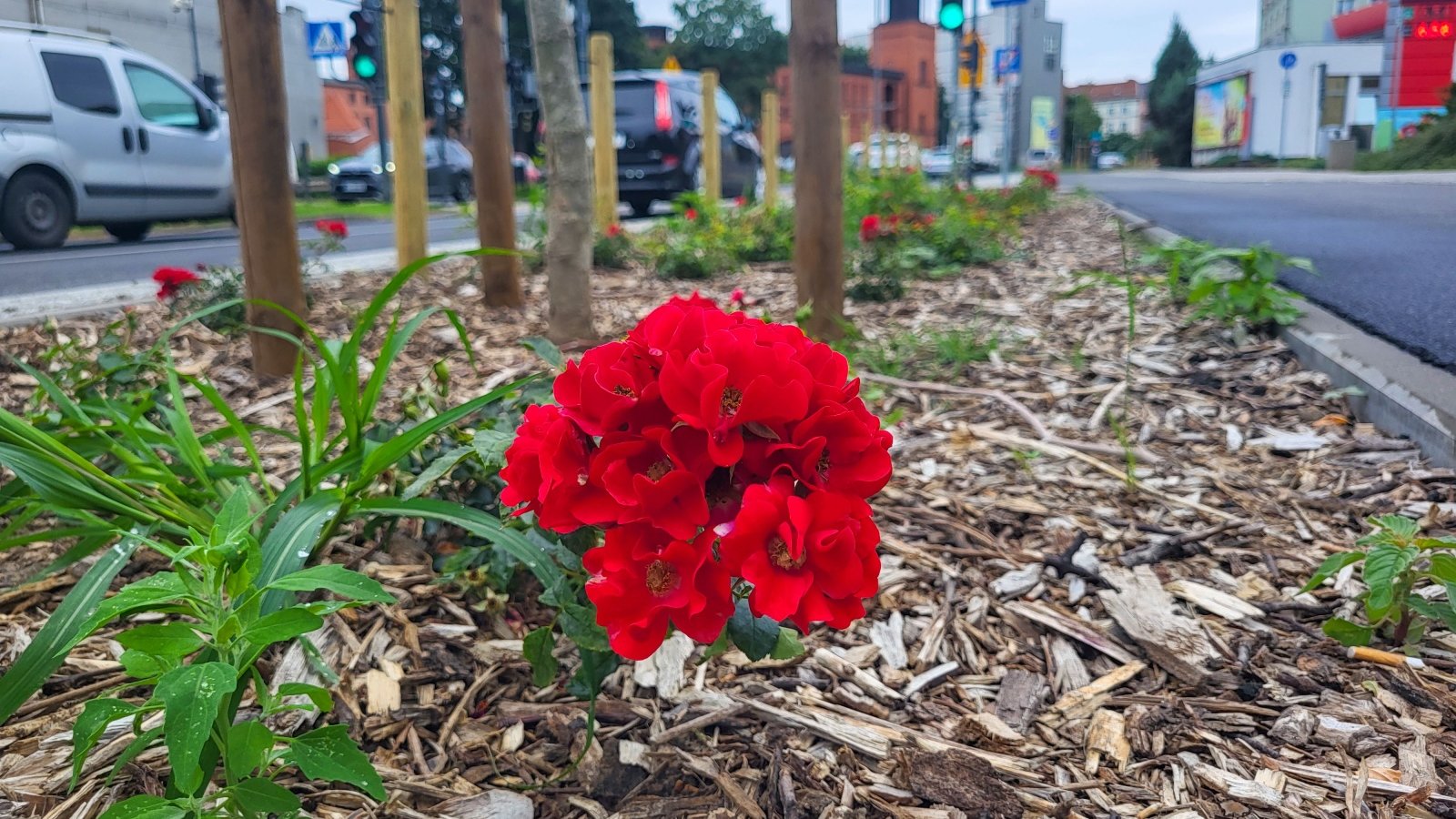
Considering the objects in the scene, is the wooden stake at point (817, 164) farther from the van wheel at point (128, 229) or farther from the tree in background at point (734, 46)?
the tree in background at point (734, 46)

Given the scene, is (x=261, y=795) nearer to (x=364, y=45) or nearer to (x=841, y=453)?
(x=841, y=453)

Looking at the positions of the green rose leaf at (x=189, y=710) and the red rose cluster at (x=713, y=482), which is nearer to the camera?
the green rose leaf at (x=189, y=710)

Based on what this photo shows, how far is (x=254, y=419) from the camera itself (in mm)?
3088

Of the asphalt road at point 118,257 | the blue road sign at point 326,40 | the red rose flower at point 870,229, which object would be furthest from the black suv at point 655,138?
the red rose flower at point 870,229

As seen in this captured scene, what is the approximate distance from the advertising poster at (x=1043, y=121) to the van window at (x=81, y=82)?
254 feet

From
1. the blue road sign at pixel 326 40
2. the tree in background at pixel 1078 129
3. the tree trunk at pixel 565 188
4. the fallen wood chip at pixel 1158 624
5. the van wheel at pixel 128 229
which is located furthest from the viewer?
the tree in background at pixel 1078 129

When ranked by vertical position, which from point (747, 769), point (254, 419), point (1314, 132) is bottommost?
point (747, 769)

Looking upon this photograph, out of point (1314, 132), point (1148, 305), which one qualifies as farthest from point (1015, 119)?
point (1148, 305)

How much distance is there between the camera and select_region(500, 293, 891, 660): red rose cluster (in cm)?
112

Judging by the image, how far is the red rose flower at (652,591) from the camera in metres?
1.15

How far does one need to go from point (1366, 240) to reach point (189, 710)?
24.4 ft

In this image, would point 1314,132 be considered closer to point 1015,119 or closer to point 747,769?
point 1015,119

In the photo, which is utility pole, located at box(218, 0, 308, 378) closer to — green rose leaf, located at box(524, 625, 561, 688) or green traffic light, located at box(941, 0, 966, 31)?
green rose leaf, located at box(524, 625, 561, 688)

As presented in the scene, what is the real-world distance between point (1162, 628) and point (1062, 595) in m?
0.24
